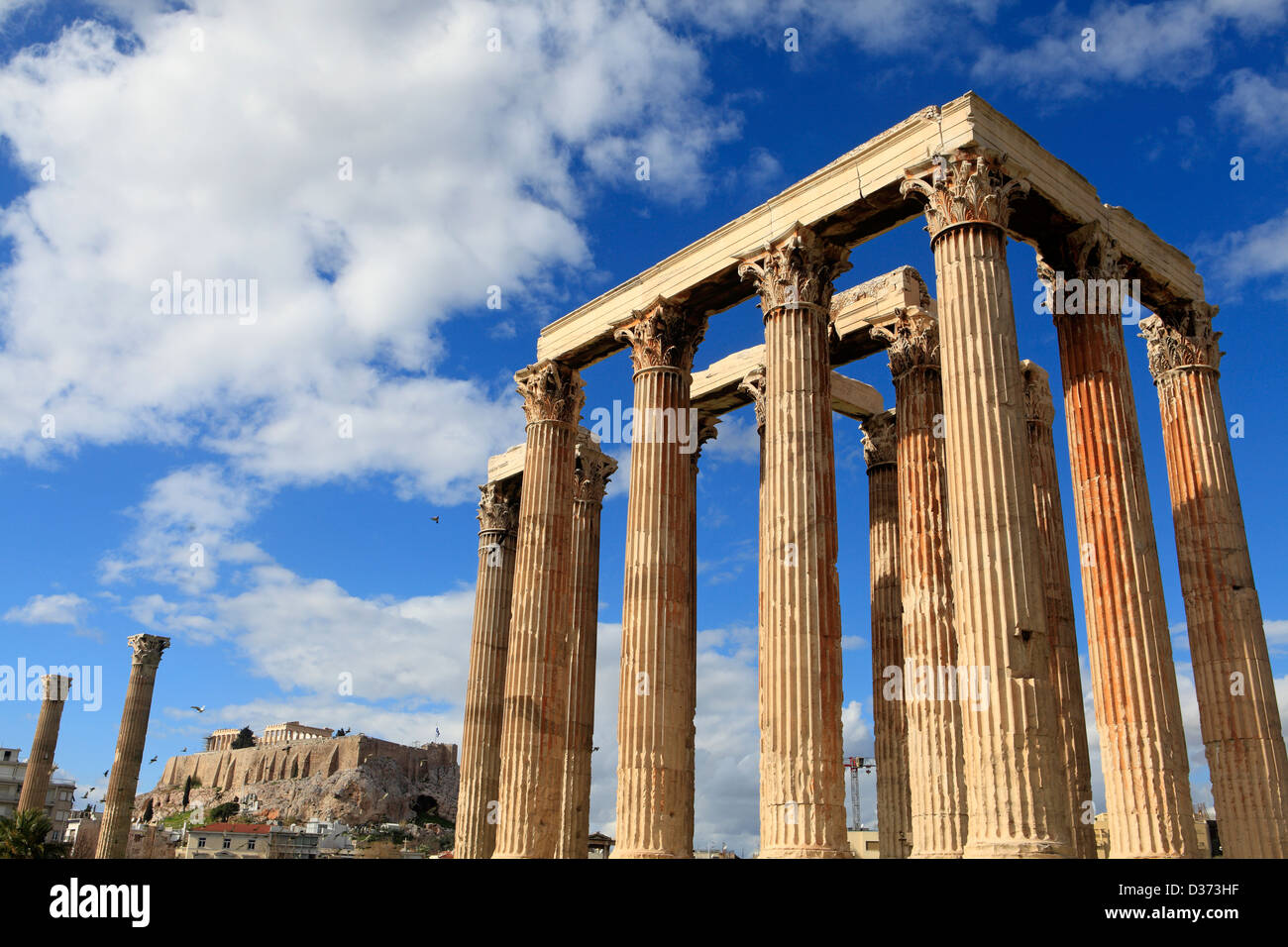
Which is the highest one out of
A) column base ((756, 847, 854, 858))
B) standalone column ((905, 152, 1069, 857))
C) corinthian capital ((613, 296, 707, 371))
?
corinthian capital ((613, 296, 707, 371))

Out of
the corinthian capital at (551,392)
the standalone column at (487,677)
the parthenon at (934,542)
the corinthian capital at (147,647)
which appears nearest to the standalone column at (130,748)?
the corinthian capital at (147,647)

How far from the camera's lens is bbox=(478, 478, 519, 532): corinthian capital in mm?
37312

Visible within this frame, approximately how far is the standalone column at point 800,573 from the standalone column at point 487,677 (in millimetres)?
12676

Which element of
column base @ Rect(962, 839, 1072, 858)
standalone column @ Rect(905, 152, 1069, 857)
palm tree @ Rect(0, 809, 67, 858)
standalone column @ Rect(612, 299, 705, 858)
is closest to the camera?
column base @ Rect(962, 839, 1072, 858)

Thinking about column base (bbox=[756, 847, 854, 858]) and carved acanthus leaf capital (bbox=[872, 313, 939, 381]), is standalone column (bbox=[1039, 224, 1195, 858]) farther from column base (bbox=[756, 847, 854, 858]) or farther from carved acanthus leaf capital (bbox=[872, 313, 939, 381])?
column base (bbox=[756, 847, 854, 858])

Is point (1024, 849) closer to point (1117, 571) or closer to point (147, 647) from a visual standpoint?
point (1117, 571)

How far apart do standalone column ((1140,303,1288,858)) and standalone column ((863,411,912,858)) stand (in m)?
7.30

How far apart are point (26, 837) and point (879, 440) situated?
48.5 metres

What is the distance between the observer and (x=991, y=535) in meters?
17.6

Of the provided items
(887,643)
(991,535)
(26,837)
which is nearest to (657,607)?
(887,643)

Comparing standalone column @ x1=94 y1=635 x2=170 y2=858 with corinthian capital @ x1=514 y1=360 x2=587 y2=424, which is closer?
corinthian capital @ x1=514 y1=360 x2=587 y2=424

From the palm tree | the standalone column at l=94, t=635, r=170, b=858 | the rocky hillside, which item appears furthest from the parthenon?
the rocky hillside

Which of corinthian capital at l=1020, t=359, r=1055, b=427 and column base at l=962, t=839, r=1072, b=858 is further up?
corinthian capital at l=1020, t=359, r=1055, b=427
